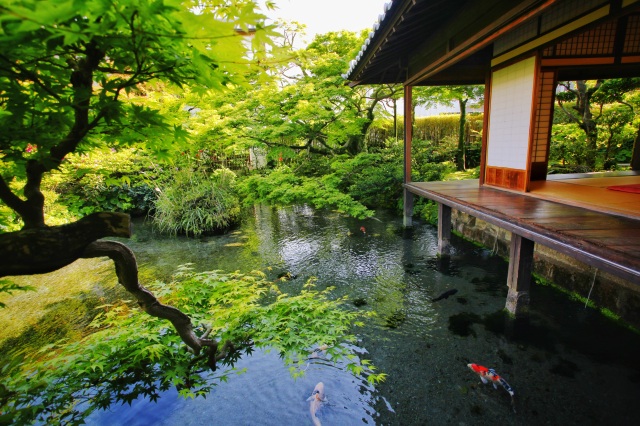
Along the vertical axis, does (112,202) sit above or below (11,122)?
below

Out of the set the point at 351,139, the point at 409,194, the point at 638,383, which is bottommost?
the point at 638,383

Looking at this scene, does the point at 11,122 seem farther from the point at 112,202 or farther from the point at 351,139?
the point at 112,202

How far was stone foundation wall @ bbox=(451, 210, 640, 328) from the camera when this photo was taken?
395 centimetres

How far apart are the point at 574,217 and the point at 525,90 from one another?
2.55 m

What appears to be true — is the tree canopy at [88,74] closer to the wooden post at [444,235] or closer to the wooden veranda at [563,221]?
the wooden veranda at [563,221]

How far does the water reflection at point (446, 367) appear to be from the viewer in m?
2.95

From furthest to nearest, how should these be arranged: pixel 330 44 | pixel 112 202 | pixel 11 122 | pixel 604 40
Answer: pixel 112 202 → pixel 330 44 → pixel 604 40 → pixel 11 122

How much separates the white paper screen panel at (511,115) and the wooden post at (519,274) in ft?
6.09

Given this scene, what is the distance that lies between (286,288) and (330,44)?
814 cm

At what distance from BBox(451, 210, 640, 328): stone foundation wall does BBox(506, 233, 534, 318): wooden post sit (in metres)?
1.09

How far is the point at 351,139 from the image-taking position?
10.6 m

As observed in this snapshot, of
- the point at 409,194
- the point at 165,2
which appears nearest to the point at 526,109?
the point at 409,194

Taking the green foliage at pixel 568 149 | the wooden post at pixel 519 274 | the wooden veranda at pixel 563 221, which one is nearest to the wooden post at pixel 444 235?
the wooden veranda at pixel 563 221

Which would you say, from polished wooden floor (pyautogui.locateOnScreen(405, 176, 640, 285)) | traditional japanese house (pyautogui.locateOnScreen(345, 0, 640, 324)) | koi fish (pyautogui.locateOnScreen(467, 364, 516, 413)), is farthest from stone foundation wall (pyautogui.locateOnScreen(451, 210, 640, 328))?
koi fish (pyautogui.locateOnScreen(467, 364, 516, 413))
